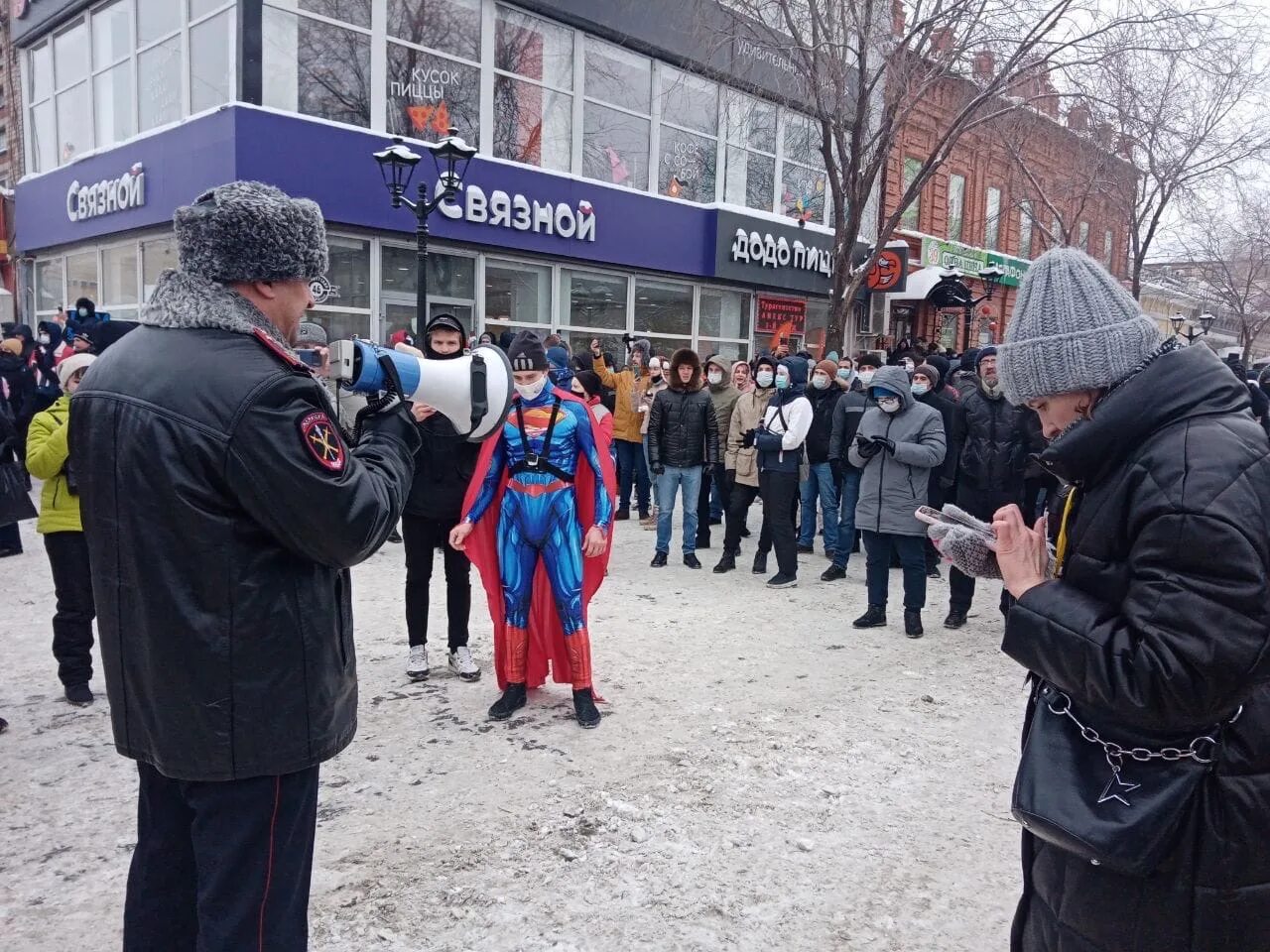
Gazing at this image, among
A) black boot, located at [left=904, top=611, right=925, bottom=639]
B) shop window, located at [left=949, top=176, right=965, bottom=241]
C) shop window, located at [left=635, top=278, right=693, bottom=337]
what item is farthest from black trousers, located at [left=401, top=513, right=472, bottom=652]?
shop window, located at [left=949, top=176, right=965, bottom=241]

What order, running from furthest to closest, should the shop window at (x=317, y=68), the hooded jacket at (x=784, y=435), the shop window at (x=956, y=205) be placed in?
the shop window at (x=956, y=205) < the shop window at (x=317, y=68) < the hooded jacket at (x=784, y=435)

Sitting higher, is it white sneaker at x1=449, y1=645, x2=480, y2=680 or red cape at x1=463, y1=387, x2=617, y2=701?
red cape at x1=463, y1=387, x2=617, y2=701

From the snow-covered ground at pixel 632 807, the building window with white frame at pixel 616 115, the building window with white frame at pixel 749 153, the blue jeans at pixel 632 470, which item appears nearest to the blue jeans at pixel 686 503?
the blue jeans at pixel 632 470

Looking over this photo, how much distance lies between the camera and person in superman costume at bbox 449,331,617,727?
4.60 m

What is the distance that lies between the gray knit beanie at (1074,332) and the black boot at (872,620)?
481 cm

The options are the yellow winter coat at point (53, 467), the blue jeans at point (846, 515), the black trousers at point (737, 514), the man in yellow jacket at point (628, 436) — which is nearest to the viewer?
the yellow winter coat at point (53, 467)

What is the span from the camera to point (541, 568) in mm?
4773

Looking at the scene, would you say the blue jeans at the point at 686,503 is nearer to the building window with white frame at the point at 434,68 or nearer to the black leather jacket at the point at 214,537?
the black leather jacket at the point at 214,537

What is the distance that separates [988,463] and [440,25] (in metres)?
11.5

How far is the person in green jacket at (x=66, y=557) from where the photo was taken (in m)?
4.48

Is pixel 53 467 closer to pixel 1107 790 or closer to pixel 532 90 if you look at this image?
pixel 1107 790

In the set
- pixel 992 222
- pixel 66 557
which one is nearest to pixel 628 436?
pixel 66 557

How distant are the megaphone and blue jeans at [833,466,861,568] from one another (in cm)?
615

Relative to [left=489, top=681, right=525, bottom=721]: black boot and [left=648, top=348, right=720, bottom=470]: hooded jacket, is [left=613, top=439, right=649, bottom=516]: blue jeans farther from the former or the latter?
[left=489, top=681, right=525, bottom=721]: black boot
